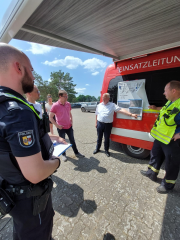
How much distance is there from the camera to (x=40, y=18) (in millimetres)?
1810

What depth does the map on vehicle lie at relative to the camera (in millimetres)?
2586

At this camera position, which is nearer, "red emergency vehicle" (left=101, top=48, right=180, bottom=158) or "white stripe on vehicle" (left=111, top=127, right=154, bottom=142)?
"red emergency vehicle" (left=101, top=48, right=180, bottom=158)

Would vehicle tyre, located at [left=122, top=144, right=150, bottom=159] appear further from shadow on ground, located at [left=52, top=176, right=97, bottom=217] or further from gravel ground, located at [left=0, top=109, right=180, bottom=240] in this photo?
shadow on ground, located at [left=52, top=176, right=97, bottom=217]

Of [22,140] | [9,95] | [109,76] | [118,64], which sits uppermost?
[118,64]

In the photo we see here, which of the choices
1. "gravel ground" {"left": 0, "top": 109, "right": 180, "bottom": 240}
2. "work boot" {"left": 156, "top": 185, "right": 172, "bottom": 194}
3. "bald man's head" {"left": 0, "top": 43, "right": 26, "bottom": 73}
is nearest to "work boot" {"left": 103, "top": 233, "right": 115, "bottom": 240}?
"gravel ground" {"left": 0, "top": 109, "right": 180, "bottom": 240}

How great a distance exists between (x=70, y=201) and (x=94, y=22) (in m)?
3.21

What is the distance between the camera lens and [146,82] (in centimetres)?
252

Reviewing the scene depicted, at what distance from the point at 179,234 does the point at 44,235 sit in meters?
1.73

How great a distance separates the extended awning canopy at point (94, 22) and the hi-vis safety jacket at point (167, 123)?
154 centimetres

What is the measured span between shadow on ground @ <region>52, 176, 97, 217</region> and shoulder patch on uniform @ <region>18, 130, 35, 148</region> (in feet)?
5.74

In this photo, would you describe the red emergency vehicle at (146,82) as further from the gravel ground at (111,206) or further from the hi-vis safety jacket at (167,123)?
the gravel ground at (111,206)

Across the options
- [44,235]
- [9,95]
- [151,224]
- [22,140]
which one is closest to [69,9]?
[9,95]

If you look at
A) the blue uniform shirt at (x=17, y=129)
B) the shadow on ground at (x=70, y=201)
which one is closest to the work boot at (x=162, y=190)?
the shadow on ground at (x=70, y=201)

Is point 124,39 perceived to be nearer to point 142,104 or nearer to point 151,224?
point 142,104
